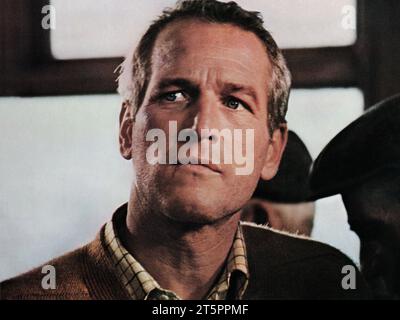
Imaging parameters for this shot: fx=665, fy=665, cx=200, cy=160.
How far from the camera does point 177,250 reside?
61.7 inches

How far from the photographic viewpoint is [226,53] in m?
1.55

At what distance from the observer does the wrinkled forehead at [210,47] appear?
1.55 m

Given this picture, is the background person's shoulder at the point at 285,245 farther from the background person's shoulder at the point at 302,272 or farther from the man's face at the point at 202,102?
the man's face at the point at 202,102

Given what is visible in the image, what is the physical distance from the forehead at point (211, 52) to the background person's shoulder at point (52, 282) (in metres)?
0.50

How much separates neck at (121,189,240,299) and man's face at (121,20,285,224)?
0.03 meters

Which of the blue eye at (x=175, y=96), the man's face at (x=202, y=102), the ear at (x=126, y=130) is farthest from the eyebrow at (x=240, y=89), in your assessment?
the ear at (x=126, y=130)

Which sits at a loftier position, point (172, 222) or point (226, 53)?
point (226, 53)

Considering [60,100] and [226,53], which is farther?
[60,100]

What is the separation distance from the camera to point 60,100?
1.67m

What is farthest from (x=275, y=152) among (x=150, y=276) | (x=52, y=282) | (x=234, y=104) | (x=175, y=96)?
(x=52, y=282)
